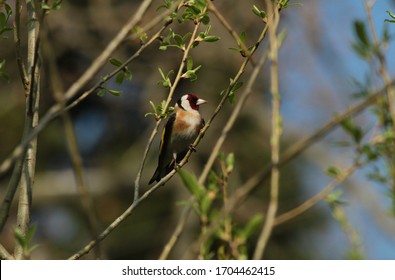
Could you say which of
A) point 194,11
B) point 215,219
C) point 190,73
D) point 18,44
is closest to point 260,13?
point 194,11

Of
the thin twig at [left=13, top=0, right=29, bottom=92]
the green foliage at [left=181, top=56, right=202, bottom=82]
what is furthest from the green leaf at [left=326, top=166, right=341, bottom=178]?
the thin twig at [left=13, top=0, right=29, bottom=92]

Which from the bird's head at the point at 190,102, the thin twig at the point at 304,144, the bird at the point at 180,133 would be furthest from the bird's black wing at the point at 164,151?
the thin twig at the point at 304,144

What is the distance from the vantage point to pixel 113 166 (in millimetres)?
13375

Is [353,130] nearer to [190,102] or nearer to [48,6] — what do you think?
[48,6]

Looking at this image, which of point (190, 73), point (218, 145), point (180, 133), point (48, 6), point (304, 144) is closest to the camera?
point (304, 144)

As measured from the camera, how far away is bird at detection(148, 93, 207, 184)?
192 inches

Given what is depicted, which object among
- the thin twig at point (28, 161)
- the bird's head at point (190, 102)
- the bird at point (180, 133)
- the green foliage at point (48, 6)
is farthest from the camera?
the bird's head at point (190, 102)

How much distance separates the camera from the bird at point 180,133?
4881 mm

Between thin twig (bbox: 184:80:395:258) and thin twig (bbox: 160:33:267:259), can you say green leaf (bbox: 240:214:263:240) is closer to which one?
thin twig (bbox: 160:33:267:259)

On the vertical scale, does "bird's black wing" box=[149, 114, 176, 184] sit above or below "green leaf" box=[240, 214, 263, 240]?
above

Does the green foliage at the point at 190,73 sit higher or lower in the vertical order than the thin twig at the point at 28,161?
higher

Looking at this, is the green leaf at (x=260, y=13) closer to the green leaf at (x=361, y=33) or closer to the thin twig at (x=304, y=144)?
the green leaf at (x=361, y=33)

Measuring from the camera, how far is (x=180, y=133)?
4980mm
